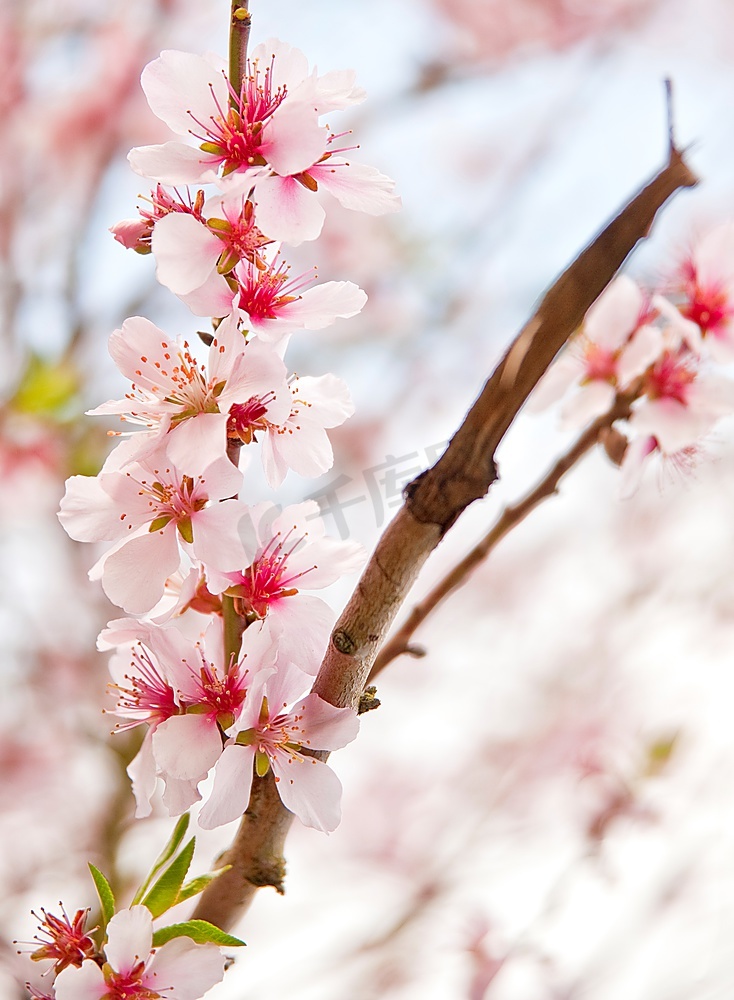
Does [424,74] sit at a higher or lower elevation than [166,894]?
higher

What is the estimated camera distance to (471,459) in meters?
0.36

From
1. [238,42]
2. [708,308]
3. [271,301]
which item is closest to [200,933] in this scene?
[271,301]

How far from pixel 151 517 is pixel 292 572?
0.08 m

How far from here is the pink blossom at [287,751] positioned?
393mm

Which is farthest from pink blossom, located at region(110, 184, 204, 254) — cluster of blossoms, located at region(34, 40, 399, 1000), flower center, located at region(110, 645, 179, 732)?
flower center, located at region(110, 645, 179, 732)

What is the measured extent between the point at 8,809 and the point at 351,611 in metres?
1.94

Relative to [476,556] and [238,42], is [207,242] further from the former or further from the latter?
[476,556]

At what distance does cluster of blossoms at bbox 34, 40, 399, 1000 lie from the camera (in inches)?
15.3

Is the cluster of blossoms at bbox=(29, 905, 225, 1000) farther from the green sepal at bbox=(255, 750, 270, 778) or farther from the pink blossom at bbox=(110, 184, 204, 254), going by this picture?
the pink blossom at bbox=(110, 184, 204, 254)

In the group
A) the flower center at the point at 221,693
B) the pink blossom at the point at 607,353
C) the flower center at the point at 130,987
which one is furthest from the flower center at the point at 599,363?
the flower center at the point at 130,987

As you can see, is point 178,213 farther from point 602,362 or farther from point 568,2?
point 568,2

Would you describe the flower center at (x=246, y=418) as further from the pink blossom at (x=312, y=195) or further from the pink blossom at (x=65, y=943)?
the pink blossom at (x=65, y=943)

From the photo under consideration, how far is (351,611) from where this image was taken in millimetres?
392

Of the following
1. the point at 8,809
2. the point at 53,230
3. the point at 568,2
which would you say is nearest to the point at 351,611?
the point at 53,230
